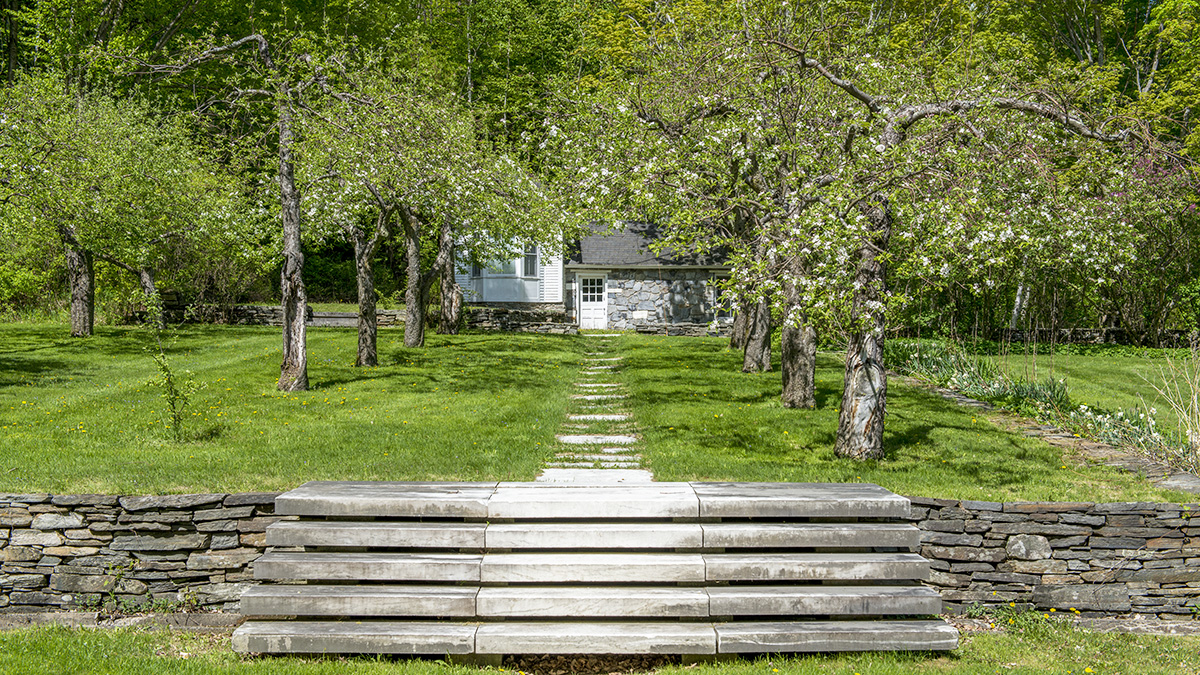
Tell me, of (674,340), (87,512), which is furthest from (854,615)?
(674,340)

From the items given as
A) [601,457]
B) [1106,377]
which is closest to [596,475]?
[601,457]

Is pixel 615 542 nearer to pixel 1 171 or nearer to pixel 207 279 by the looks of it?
pixel 1 171

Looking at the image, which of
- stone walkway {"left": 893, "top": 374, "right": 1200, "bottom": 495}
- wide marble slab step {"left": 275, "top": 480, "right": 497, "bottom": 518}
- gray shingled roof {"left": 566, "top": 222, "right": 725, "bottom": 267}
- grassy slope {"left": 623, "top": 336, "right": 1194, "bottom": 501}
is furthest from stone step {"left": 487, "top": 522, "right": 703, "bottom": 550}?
gray shingled roof {"left": 566, "top": 222, "right": 725, "bottom": 267}

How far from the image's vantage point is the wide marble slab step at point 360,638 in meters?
5.55

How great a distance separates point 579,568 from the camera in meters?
5.88

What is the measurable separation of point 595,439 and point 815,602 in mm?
5806

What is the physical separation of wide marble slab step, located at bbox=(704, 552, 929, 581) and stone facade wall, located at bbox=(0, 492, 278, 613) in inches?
156

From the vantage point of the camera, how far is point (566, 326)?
30.7 meters

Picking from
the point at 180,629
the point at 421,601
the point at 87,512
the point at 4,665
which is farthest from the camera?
the point at 87,512

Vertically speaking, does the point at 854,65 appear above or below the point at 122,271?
above

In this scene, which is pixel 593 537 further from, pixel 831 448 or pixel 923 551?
pixel 831 448

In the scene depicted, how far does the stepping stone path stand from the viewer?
8.88m

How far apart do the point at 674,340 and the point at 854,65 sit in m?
14.9

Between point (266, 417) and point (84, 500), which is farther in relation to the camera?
point (266, 417)
